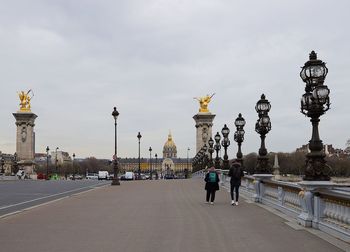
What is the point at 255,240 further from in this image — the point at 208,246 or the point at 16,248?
the point at 16,248

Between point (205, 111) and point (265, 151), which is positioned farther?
point (205, 111)

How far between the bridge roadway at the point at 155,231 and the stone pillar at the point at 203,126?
80940 millimetres

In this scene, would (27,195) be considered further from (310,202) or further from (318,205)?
(318,205)

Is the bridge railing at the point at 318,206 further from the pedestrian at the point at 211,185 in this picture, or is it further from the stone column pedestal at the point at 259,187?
the pedestrian at the point at 211,185

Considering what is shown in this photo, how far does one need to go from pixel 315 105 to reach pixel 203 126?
87.3m

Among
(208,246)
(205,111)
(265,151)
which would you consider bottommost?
(208,246)

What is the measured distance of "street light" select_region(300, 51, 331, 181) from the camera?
13.9 metres

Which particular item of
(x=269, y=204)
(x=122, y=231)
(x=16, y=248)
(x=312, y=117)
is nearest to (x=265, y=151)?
(x=269, y=204)

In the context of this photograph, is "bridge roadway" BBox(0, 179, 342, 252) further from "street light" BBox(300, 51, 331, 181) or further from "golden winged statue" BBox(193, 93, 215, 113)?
"golden winged statue" BBox(193, 93, 215, 113)

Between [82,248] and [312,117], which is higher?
[312,117]

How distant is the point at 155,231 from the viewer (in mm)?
13516

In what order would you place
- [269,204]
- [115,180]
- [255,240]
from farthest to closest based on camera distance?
[115,180] < [269,204] < [255,240]

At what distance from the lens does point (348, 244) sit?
35.7 feet

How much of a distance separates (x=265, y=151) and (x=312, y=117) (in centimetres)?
815
